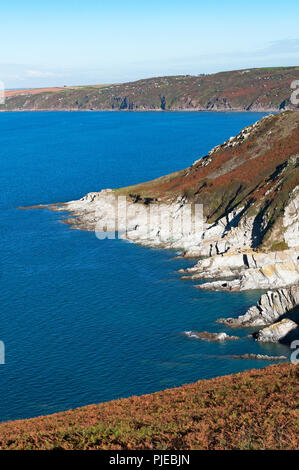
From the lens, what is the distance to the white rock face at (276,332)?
6500 cm

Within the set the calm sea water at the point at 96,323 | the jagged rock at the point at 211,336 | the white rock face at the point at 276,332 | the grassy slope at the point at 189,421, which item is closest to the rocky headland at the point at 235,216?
the white rock face at the point at 276,332

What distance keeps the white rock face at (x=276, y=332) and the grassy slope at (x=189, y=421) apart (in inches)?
964

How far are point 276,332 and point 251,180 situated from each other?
5307 centimetres

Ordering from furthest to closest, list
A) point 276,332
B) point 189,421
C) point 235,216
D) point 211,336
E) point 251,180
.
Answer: point 251,180
point 235,216
point 211,336
point 276,332
point 189,421

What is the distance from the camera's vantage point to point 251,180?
11256cm

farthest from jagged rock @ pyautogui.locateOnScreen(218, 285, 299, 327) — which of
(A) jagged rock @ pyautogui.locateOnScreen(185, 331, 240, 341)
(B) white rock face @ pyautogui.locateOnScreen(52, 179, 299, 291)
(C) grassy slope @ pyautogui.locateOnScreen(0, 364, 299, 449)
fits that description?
(C) grassy slope @ pyautogui.locateOnScreen(0, 364, 299, 449)

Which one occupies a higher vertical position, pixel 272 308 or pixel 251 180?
pixel 251 180

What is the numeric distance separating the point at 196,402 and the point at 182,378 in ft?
70.8

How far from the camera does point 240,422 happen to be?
29.2m

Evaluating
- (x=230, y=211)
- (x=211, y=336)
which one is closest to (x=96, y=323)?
(x=211, y=336)

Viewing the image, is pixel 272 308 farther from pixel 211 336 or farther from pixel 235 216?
pixel 235 216

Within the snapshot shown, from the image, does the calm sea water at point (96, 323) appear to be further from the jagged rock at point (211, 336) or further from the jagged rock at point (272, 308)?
the jagged rock at point (272, 308)
